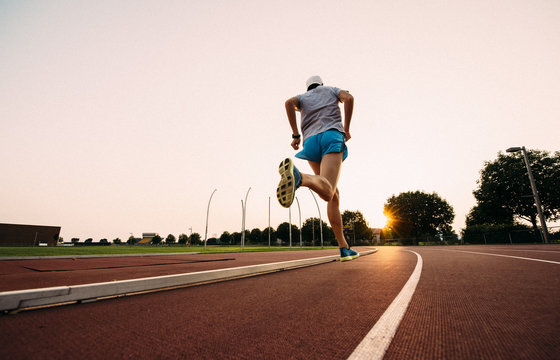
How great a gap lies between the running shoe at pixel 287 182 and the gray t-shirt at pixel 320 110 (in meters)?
0.95

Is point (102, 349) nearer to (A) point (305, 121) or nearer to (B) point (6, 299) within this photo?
(B) point (6, 299)

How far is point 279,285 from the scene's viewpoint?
2.54m

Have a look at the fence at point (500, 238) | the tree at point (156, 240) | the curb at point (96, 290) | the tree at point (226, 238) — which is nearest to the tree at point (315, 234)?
the fence at point (500, 238)

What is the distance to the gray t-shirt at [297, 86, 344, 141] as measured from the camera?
3.75 m

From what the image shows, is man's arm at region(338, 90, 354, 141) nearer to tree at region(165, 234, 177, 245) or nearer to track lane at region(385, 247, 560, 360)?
track lane at region(385, 247, 560, 360)

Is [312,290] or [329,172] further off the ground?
[329,172]

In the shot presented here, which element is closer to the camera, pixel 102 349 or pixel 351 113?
pixel 102 349

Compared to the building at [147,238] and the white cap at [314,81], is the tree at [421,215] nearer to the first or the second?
the white cap at [314,81]

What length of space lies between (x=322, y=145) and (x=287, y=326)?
2.83 meters

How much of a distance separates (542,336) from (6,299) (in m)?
2.76

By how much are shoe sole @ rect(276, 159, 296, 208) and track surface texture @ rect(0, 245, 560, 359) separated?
1212 millimetres

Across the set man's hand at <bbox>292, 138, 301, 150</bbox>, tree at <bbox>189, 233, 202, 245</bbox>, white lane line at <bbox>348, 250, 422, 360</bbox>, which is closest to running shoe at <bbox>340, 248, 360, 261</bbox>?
man's hand at <bbox>292, 138, 301, 150</bbox>

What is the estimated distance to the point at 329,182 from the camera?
3475 millimetres

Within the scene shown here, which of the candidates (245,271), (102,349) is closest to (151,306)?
→ (102,349)
